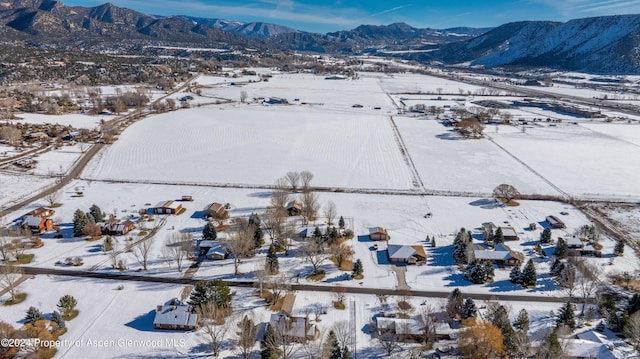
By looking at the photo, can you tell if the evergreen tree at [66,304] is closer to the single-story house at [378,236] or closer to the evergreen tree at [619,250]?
the single-story house at [378,236]

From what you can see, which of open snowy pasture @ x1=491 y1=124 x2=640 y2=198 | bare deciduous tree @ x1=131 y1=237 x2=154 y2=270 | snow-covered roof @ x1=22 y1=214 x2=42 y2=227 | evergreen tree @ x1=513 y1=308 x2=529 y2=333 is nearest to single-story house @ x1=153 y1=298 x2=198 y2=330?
bare deciduous tree @ x1=131 y1=237 x2=154 y2=270

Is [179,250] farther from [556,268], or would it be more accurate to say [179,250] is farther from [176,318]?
[556,268]

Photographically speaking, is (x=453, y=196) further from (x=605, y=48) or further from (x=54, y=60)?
(x=605, y=48)

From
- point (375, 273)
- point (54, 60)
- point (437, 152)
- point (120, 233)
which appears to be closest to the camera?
point (375, 273)

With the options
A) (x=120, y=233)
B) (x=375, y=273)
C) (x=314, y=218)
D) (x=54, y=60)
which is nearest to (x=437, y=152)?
(x=314, y=218)

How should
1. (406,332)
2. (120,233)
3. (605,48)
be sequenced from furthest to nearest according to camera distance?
(605,48), (120,233), (406,332)

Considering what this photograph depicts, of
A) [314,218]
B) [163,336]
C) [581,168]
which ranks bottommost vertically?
[163,336]
